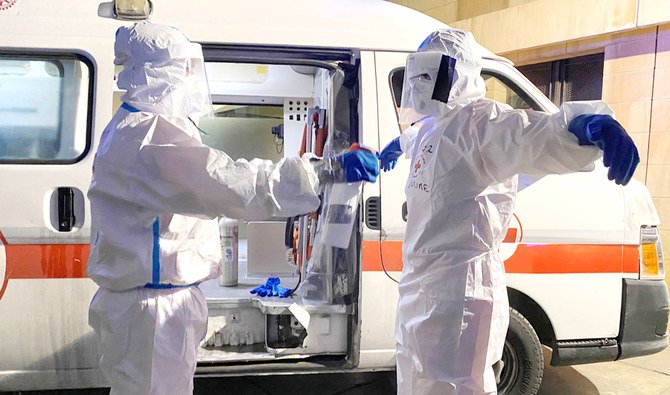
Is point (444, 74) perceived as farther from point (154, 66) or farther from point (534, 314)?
point (534, 314)

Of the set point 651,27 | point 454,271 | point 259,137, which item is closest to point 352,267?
point 454,271

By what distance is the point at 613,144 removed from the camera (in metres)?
1.77

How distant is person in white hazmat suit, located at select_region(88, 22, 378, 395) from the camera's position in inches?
74.0

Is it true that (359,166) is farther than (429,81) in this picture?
No

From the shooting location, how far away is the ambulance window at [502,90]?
313 centimetres

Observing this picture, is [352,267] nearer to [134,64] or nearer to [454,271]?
[454,271]

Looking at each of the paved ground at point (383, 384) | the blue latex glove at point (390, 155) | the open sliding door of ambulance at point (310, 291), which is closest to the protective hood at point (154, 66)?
the open sliding door of ambulance at point (310, 291)

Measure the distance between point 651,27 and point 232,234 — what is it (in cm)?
458

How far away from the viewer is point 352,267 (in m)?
3.13

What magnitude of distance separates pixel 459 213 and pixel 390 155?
2.56 feet

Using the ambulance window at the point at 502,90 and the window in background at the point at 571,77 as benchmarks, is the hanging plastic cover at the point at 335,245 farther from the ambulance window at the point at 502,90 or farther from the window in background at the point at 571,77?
the window in background at the point at 571,77

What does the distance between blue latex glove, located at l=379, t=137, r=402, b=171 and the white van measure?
164 millimetres

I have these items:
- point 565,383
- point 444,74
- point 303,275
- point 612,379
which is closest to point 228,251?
point 303,275

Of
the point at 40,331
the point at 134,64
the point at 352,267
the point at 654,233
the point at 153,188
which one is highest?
the point at 134,64
